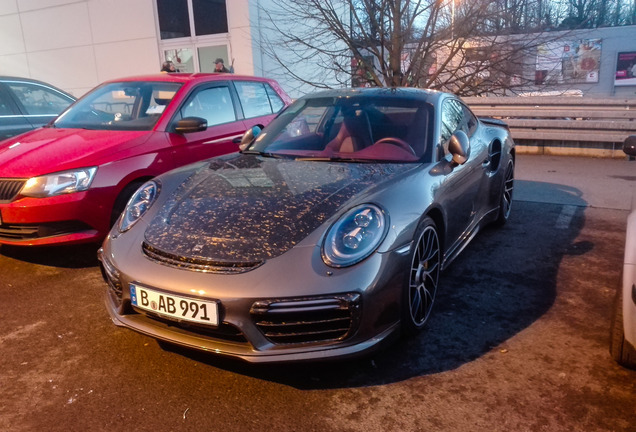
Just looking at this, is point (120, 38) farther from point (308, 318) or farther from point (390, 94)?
point (308, 318)

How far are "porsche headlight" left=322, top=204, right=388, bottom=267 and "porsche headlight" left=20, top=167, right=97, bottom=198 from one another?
2.42m

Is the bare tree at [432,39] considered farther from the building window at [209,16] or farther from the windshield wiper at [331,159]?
the windshield wiper at [331,159]

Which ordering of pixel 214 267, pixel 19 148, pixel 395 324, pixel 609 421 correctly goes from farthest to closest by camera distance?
pixel 19 148 → pixel 395 324 → pixel 214 267 → pixel 609 421

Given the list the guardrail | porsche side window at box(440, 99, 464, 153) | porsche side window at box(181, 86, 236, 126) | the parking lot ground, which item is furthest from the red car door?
the guardrail

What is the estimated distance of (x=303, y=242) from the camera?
2.54 meters

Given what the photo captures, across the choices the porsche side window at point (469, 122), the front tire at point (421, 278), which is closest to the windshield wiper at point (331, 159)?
the front tire at point (421, 278)

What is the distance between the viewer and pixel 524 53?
9547 mm

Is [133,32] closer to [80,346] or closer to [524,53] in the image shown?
[524,53]

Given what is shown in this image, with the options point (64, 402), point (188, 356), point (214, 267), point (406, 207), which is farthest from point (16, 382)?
point (406, 207)

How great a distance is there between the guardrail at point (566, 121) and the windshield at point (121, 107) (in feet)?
22.7

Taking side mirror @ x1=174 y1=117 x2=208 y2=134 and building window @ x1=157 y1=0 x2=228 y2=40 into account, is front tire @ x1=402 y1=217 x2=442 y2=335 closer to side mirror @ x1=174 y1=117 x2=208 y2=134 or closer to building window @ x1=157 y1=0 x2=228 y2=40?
side mirror @ x1=174 y1=117 x2=208 y2=134

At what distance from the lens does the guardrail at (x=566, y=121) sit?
356 inches

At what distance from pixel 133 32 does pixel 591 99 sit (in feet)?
37.1

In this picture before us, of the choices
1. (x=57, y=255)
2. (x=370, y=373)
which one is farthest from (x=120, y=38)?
(x=370, y=373)
